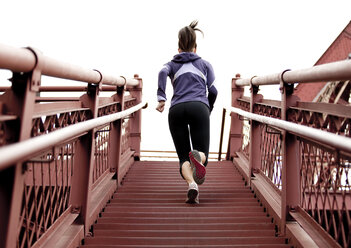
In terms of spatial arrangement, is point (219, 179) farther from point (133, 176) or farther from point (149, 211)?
point (149, 211)

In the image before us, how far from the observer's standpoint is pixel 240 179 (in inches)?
201

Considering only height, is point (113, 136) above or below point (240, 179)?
above

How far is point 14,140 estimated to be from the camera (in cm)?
172

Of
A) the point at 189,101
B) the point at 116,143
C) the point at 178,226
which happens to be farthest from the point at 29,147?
the point at 116,143

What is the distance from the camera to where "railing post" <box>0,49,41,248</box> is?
5.56 feet

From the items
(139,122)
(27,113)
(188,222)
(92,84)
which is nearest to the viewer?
(27,113)

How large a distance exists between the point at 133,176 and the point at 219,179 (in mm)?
1107

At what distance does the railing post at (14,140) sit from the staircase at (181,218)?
3.72 ft

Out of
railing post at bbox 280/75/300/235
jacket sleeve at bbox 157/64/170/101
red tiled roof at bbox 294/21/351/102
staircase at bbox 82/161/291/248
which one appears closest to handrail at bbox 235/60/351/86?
railing post at bbox 280/75/300/235

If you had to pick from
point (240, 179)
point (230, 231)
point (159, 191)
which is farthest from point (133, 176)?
point (230, 231)

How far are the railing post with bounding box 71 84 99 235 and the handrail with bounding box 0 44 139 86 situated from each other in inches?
10.4

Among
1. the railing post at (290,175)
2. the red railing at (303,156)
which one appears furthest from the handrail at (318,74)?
the railing post at (290,175)

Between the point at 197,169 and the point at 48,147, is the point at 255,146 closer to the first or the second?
the point at 197,169

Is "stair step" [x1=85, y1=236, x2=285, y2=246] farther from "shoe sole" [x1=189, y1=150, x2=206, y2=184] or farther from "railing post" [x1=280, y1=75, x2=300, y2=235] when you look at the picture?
"shoe sole" [x1=189, y1=150, x2=206, y2=184]
